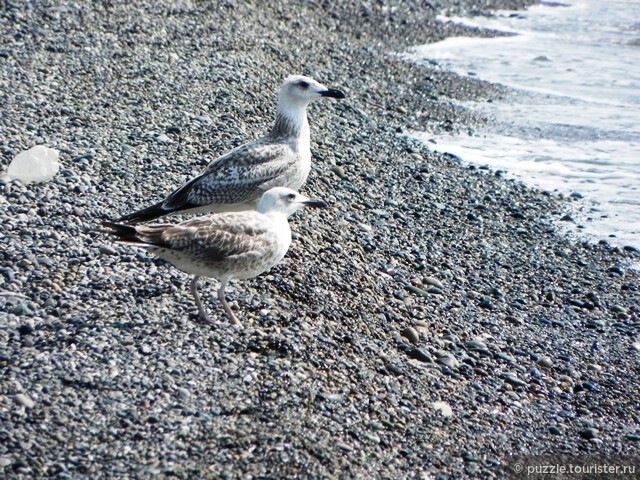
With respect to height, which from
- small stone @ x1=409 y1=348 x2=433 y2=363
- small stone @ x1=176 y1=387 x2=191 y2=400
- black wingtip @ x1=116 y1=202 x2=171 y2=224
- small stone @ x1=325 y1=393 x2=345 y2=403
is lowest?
small stone @ x1=409 y1=348 x2=433 y2=363

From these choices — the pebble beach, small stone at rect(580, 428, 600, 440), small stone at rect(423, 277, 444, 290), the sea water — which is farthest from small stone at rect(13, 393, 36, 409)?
the sea water

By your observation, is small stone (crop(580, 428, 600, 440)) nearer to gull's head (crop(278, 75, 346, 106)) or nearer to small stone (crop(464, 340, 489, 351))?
small stone (crop(464, 340, 489, 351))

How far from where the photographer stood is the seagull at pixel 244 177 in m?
8.34

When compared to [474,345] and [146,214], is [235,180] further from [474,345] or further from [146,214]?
[474,345]

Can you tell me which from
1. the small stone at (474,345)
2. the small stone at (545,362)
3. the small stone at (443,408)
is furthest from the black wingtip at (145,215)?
the small stone at (545,362)

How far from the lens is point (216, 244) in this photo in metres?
7.12

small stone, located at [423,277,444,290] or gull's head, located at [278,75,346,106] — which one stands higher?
gull's head, located at [278,75,346,106]

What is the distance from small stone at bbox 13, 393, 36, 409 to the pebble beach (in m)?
0.02

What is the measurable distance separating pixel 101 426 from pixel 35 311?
1447 mm

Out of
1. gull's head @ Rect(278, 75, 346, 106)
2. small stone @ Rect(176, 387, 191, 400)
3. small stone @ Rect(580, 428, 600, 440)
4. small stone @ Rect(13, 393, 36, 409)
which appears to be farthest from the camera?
gull's head @ Rect(278, 75, 346, 106)

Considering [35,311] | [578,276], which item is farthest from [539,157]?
[35,311]

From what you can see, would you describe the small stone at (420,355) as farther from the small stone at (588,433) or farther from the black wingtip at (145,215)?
the black wingtip at (145,215)

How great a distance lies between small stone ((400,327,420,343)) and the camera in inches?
306

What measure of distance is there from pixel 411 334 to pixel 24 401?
3.11 meters
